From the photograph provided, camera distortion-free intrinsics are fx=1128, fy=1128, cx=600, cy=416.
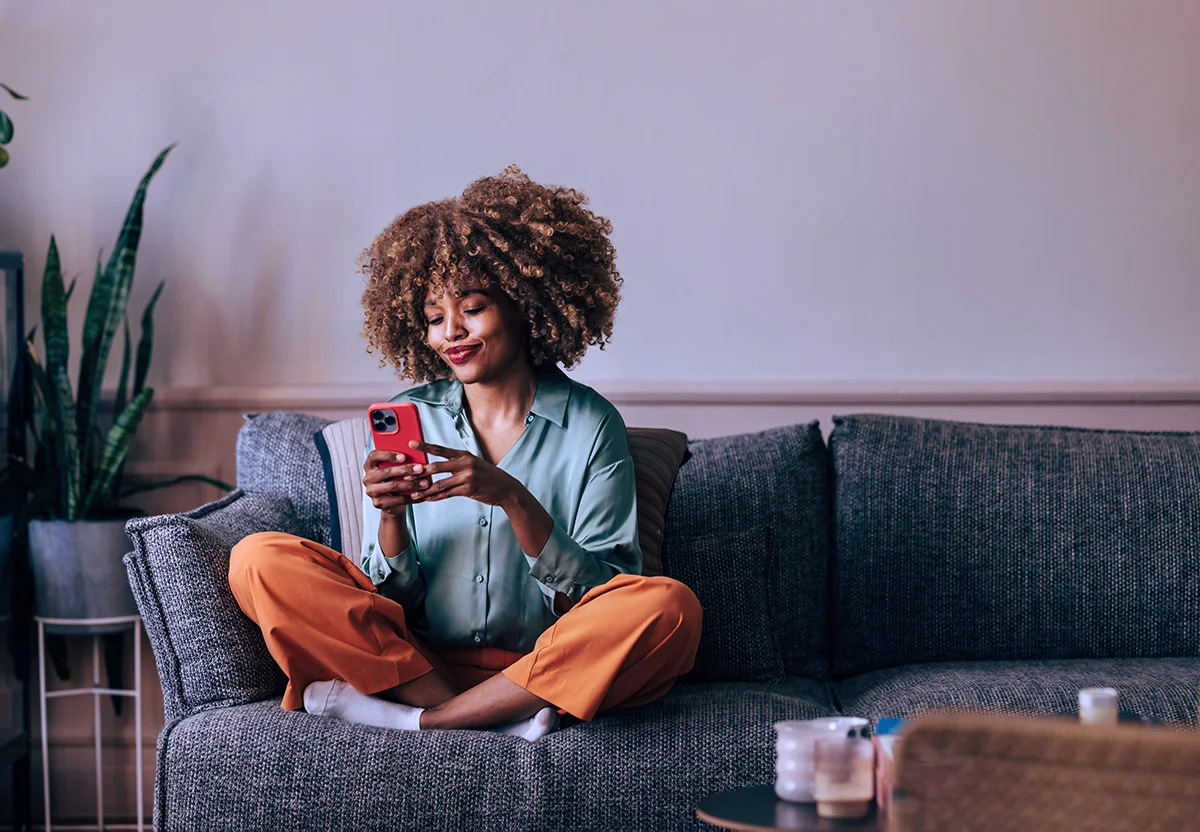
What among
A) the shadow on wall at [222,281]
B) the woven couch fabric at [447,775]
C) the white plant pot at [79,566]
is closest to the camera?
the woven couch fabric at [447,775]

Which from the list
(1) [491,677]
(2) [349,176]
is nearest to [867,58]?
(2) [349,176]

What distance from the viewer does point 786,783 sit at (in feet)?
3.85

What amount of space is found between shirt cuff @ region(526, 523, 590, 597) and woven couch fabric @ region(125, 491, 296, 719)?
0.46 meters

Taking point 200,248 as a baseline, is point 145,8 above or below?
above

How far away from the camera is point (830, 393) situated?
2521mm

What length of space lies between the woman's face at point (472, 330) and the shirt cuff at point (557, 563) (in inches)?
12.0

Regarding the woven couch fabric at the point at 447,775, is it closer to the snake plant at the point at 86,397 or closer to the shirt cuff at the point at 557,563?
the shirt cuff at the point at 557,563

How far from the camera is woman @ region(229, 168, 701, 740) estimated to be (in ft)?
5.26

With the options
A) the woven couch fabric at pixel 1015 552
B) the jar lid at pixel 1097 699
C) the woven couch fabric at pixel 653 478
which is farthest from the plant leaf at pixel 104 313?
the jar lid at pixel 1097 699

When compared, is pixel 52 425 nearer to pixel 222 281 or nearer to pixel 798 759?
pixel 222 281

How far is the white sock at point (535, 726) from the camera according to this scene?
5.24 ft

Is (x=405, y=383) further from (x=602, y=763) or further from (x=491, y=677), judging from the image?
(x=602, y=763)

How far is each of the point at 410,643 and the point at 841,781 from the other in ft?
2.53

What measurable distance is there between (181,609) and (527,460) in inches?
Answer: 22.3
